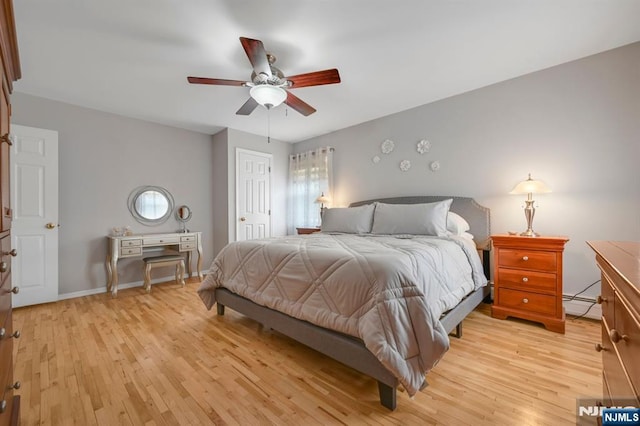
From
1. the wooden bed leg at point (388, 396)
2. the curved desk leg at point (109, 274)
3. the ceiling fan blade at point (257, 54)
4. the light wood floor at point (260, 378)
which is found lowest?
the light wood floor at point (260, 378)

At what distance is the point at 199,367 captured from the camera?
178 cm

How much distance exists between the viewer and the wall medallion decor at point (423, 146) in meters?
3.50

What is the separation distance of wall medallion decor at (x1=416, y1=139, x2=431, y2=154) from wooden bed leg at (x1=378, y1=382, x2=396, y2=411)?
2.98 m

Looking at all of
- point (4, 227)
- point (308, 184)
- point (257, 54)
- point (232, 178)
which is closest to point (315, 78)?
point (257, 54)

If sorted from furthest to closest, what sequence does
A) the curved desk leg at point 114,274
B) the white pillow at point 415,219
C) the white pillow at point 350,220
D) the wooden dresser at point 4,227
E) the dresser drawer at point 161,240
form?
the dresser drawer at point 161,240, the curved desk leg at point 114,274, the white pillow at point 350,220, the white pillow at point 415,219, the wooden dresser at point 4,227

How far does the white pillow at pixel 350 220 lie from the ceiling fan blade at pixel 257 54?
75.7 inches

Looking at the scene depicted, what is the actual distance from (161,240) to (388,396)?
3.59 metres

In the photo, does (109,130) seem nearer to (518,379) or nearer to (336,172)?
(336,172)

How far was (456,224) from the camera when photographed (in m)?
2.86

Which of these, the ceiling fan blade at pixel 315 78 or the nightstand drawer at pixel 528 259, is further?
the nightstand drawer at pixel 528 259

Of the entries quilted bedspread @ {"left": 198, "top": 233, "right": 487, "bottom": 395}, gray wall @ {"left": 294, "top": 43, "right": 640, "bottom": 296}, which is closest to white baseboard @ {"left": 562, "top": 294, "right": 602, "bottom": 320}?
gray wall @ {"left": 294, "top": 43, "right": 640, "bottom": 296}

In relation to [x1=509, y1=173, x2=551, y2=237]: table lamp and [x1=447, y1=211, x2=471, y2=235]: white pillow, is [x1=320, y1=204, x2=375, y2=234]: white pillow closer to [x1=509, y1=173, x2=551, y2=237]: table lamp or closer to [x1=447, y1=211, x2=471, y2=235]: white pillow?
[x1=447, y1=211, x2=471, y2=235]: white pillow

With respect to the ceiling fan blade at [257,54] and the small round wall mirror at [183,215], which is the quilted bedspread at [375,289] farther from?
the small round wall mirror at [183,215]

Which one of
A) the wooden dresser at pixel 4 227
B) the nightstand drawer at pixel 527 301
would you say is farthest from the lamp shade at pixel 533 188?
the wooden dresser at pixel 4 227
